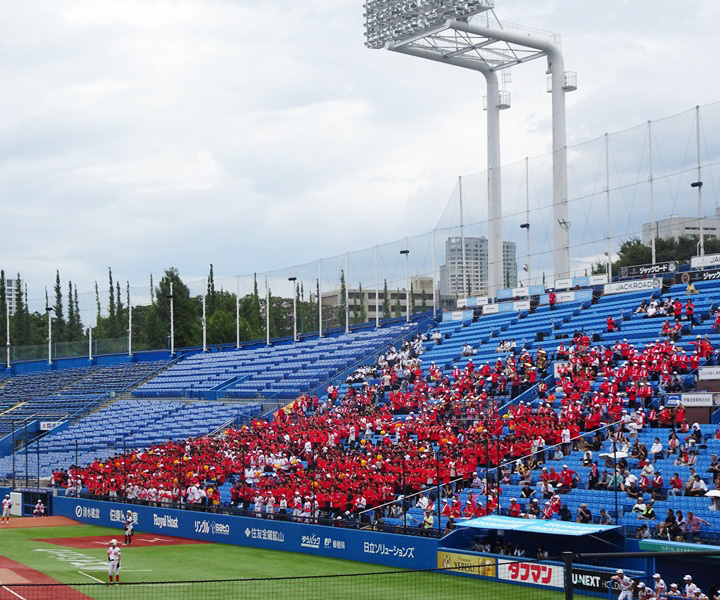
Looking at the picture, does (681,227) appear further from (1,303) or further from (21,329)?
(1,303)

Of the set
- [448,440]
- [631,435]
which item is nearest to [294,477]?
[448,440]

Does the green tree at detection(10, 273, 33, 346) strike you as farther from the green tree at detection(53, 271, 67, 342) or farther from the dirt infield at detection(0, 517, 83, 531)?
the dirt infield at detection(0, 517, 83, 531)

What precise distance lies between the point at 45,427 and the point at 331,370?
1894 cm

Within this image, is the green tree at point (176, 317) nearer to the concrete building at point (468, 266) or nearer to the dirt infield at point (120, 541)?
the concrete building at point (468, 266)

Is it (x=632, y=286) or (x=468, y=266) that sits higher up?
(x=468, y=266)

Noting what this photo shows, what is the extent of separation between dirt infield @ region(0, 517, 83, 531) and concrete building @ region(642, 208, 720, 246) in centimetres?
2985

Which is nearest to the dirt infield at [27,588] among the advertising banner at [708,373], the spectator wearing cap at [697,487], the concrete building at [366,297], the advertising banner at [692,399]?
the spectator wearing cap at [697,487]

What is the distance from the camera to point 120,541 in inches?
1404

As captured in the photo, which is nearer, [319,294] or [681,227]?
[681,227]

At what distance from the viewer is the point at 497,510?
26.7 meters

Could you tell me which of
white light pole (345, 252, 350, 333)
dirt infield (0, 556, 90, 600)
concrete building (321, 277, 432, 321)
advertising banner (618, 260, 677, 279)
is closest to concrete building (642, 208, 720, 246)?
advertising banner (618, 260, 677, 279)

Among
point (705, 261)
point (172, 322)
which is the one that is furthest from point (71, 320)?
point (705, 261)

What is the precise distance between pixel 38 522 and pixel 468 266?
→ 27.4 metres

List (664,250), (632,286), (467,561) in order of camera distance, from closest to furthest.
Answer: (467,561) → (632,286) → (664,250)
